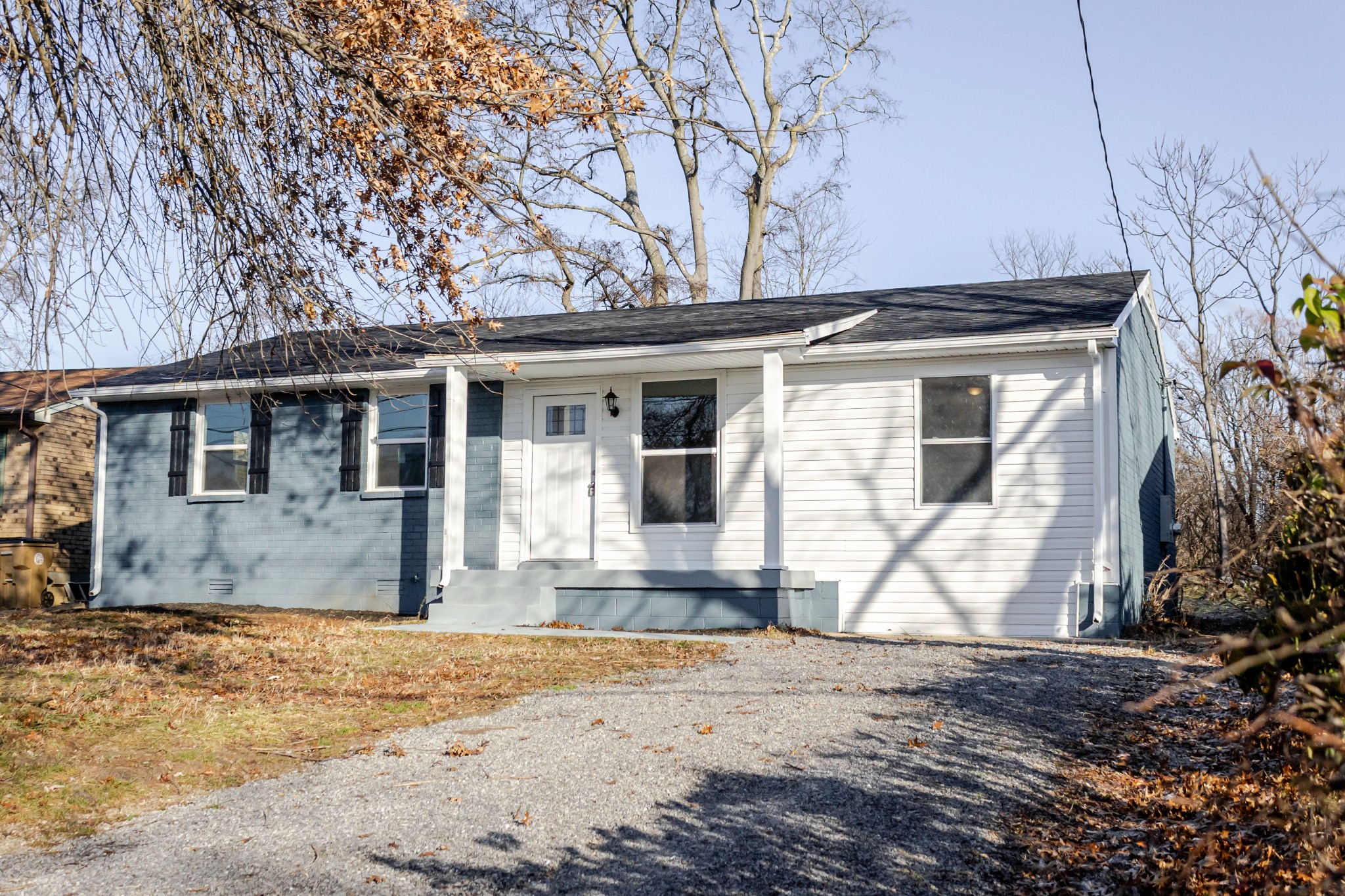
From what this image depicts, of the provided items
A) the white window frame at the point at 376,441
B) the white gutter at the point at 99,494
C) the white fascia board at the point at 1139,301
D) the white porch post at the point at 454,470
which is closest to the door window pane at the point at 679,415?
the white porch post at the point at 454,470

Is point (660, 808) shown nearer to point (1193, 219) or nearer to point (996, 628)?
point (996, 628)

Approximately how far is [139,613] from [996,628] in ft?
29.6

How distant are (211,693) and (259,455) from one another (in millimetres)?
7778

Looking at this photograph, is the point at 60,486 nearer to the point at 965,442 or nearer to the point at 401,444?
the point at 401,444

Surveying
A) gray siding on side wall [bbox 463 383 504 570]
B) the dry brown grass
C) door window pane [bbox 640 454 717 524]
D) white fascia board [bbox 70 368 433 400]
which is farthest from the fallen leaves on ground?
white fascia board [bbox 70 368 433 400]

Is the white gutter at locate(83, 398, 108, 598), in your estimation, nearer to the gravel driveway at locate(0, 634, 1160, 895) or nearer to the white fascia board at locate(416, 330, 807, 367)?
the white fascia board at locate(416, 330, 807, 367)

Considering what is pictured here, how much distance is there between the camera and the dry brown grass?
5203 mm

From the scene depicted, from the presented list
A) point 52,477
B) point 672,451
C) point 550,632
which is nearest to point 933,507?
point 672,451

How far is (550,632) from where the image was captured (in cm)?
1066

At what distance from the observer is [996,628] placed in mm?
11406

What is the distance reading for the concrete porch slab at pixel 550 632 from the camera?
1023 cm

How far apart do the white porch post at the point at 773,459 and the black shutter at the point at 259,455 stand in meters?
6.63

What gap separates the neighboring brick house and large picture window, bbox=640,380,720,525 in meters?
11.1

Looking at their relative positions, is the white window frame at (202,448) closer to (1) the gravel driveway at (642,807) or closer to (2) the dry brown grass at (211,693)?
(2) the dry brown grass at (211,693)
